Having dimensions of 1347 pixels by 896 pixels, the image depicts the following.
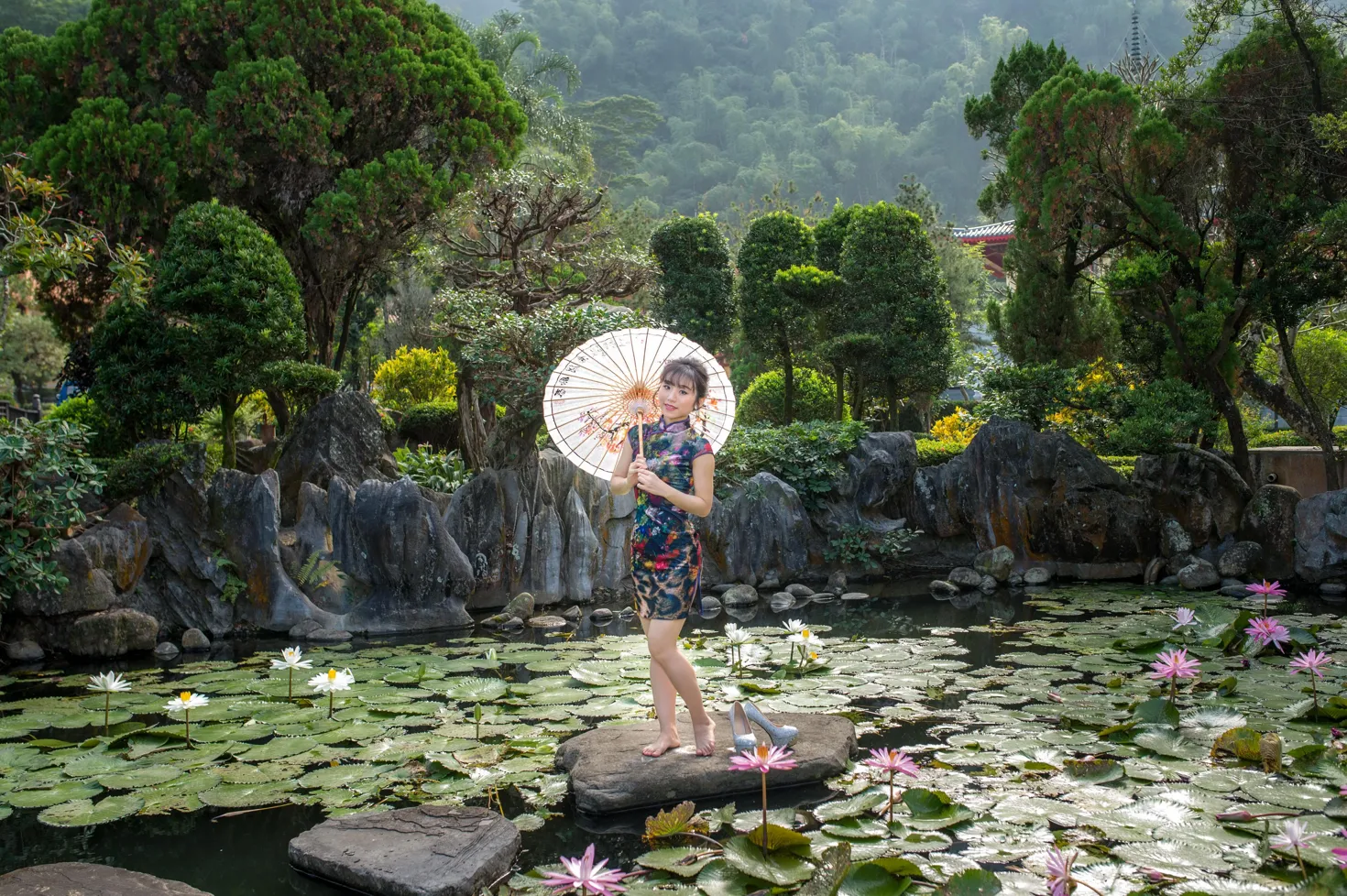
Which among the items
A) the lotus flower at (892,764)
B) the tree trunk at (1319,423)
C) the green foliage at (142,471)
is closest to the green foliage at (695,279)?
the tree trunk at (1319,423)

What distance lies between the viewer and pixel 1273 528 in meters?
9.84

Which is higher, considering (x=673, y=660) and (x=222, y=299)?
(x=222, y=299)

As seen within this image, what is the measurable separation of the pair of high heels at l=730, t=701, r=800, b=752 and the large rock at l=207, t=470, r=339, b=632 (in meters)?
5.06

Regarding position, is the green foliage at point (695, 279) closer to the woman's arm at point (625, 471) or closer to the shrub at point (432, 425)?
the shrub at point (432, 425)

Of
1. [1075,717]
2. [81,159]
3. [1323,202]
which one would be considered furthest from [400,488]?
[1323,202]

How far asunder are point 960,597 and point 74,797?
278 inches

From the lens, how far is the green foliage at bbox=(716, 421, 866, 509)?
10797 mm

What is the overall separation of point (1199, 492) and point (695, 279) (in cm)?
700

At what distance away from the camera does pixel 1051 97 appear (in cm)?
1095

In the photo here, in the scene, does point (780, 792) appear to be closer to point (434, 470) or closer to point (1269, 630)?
point (1269, 630)

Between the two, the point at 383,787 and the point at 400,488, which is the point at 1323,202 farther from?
the point at 383,787

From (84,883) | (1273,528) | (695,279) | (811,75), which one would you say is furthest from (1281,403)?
(811,75)

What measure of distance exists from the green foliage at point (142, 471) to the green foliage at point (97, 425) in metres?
1.84

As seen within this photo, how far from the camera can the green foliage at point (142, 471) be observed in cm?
818
